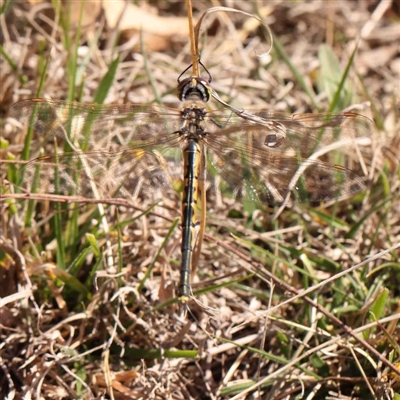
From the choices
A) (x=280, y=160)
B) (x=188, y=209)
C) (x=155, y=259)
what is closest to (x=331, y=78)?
(x=280, y=160)

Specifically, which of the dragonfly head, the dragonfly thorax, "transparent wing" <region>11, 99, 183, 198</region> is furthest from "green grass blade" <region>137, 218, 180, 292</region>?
the dragonfly head

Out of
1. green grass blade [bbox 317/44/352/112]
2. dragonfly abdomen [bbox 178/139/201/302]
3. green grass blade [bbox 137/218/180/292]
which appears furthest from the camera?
green grass blade [bbox 317/44/352/112]

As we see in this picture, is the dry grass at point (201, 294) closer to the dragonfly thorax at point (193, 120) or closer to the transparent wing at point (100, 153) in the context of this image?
the transparent wing at point (100, 153)

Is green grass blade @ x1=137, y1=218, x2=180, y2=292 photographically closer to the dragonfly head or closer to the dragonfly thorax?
the dragonfly thorax

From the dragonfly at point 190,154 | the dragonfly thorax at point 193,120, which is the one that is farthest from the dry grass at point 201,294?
the dragonfly thorax at point 193,120

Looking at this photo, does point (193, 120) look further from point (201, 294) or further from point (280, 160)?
point (201, 294)

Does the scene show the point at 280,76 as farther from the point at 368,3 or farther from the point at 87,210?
the point at 87,210

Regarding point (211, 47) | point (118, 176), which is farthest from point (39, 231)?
point (211, 47)
